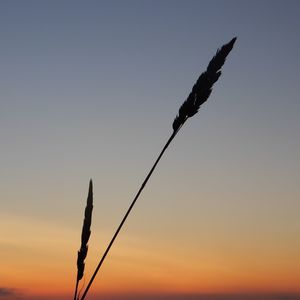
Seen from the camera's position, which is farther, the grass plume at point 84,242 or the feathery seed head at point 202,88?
the grass plume at point 84,242

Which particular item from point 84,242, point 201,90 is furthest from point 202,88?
point 84,242

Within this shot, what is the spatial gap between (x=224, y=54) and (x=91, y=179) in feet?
3.14

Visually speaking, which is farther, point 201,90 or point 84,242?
point 84,242

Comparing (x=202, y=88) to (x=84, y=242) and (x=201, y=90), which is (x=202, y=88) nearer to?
(x=201, y=90)

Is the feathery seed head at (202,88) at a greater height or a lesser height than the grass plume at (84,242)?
greater

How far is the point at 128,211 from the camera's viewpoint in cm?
153

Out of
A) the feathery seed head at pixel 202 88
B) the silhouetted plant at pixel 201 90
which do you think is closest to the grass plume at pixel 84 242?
the silhouetted plant at pixel 201 90

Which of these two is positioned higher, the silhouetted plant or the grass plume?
the silhouetted plant

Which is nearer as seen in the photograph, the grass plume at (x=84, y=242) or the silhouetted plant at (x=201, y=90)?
the silhouetted plant at (x=201, y=90)

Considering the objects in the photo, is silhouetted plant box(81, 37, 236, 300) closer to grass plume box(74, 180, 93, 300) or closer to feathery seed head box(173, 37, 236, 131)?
feathery seed head box(173, 37, 236, 131)

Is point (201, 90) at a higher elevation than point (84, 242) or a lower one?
higher

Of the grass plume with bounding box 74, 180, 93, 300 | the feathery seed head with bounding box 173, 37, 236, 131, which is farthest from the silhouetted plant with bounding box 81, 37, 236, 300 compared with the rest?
the grass plume with bounding box 74, 180, 93, 300

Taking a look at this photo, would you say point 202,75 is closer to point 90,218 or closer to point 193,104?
point 193,104

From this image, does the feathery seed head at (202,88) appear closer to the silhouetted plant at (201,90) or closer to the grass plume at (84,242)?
the silhouetted plant at (201,90)
